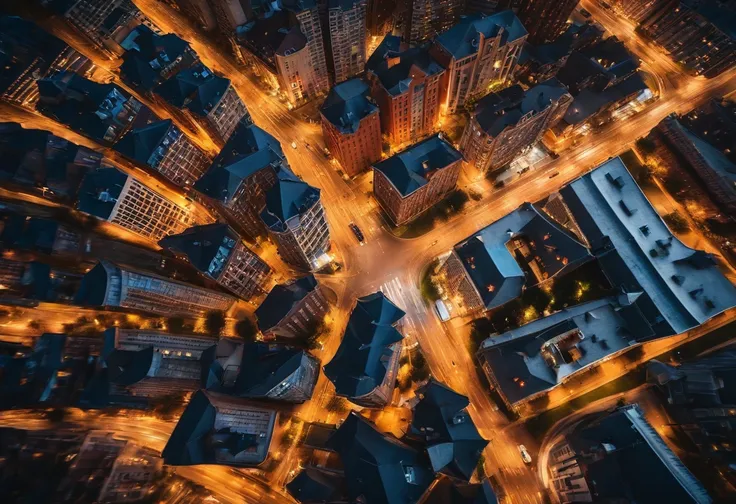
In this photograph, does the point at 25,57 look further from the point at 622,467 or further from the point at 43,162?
the point at 622,467

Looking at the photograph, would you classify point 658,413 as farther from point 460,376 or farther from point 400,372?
point 400,372

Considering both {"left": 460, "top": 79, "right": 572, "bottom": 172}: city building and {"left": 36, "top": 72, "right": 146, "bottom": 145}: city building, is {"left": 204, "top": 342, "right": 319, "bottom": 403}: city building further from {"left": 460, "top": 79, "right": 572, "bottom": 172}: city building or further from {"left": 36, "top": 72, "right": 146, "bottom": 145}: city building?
{"left": 36, "top": 72, "right": 146, "bottom": 145}: city building

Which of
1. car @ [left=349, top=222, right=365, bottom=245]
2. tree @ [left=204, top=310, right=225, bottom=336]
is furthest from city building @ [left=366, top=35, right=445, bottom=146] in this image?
tree @ [left=204, top=310, right=225, bottom=336]

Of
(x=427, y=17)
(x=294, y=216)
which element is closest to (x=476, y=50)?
(x=427, y=17)

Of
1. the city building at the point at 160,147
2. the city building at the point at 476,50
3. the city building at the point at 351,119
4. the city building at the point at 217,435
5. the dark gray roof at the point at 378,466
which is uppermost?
the city building at the point at 476,50

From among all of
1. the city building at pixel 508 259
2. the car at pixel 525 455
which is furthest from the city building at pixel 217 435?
the car at pixel 525 455

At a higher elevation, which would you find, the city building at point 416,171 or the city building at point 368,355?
the city building at point 416,171

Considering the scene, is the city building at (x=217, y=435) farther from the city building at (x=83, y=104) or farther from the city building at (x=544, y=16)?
the city building at (x=544, y=16)
